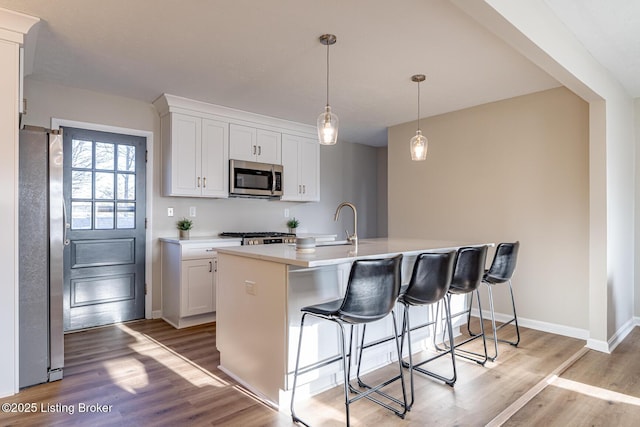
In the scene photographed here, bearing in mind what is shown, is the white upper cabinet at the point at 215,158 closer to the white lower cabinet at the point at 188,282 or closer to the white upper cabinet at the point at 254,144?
the white upper cabinet at the point at 254,144

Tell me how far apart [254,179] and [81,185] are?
1.81 metres

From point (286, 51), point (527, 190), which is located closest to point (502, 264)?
point (527, 190)

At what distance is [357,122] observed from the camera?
16.1ft

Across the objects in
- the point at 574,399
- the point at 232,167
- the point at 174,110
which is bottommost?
the point at 574,399

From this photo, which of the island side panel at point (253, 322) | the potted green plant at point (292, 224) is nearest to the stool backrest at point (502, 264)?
the island side panel at point (253, 322)

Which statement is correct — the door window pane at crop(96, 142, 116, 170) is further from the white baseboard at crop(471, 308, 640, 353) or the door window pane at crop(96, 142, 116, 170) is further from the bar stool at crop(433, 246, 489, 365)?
the white baseboard at crop(471, 308, 640, 353)

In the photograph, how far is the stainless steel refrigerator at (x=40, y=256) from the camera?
2400 millimetres

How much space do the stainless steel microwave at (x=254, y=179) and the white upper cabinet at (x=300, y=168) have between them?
0.66 feet

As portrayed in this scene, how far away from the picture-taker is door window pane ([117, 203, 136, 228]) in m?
3.92

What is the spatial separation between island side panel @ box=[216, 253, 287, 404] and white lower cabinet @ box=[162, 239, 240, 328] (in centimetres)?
115

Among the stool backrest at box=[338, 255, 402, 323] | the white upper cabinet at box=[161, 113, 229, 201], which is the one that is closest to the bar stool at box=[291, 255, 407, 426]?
the stool backrest at box=[338, 255, 402, 323]

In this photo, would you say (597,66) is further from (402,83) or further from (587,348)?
(587,348)

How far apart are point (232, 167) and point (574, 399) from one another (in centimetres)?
373

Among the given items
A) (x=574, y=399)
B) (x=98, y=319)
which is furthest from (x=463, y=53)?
(x=98, y=319)
